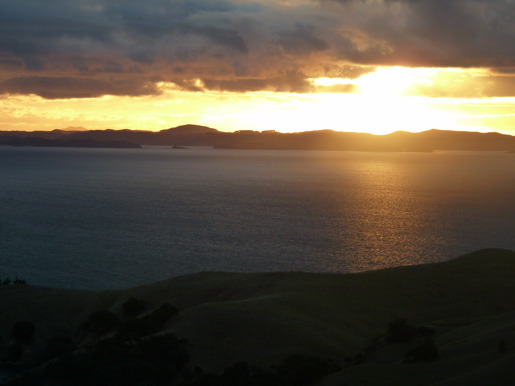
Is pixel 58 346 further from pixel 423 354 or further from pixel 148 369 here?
pixel 423 354

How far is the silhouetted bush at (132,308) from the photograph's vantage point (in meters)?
40.6

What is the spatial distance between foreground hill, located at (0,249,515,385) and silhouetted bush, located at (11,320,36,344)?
0.26m

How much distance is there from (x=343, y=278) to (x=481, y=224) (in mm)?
57330

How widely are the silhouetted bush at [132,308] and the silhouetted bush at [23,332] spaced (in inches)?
246

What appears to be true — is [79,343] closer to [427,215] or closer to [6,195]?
[427,215]

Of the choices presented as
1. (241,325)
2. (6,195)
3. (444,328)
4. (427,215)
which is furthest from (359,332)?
(6,195)

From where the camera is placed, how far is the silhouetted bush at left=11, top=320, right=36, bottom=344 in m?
37.1

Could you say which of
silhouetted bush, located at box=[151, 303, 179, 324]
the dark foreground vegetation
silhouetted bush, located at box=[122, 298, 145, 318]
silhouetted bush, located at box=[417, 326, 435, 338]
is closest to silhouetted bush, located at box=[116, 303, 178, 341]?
silhouetted bush, located at box=[151, 303, 179, 324]

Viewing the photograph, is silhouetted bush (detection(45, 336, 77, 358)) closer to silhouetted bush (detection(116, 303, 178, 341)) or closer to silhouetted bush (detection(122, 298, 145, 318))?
silhouetted bush (detection(116, 303, 178, 341))

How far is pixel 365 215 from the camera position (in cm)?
10388

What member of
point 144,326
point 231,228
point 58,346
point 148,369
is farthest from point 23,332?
point 231,228

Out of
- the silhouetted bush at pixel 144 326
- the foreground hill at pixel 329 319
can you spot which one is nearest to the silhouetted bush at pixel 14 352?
the foreground hill at pixel 329 319

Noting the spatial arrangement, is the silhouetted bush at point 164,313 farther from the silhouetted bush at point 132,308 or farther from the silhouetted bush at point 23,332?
the silhouetted bush at point 23,332

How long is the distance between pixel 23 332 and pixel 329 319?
20.4 m
